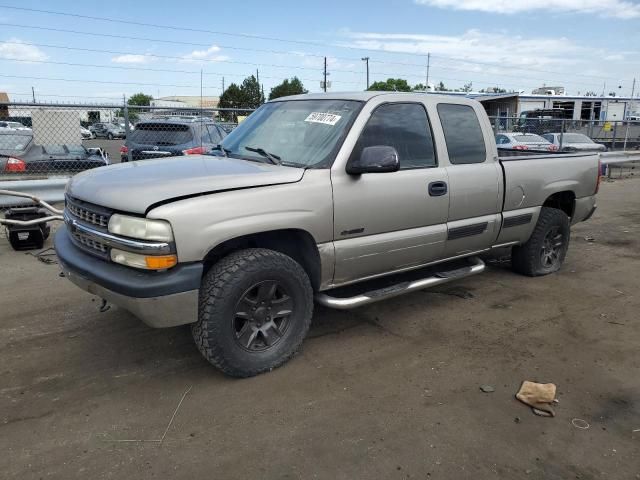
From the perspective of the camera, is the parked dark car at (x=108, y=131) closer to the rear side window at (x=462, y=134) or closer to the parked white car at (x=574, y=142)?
the parked white car at (x=574, y=142)

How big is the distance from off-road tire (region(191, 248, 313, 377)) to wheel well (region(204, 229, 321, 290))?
14cm

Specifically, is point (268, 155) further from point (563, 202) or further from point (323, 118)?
point (563, 202)

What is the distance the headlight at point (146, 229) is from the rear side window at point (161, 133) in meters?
6.95

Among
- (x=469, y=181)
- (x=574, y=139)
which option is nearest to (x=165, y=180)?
(x=469, y=181)

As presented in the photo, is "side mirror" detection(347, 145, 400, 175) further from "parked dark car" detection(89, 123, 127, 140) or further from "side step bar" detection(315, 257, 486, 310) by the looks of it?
"parked dark car" detection(89, 123, 127, 140)

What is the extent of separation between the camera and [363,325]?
4.44m

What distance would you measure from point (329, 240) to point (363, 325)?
1.08 metres

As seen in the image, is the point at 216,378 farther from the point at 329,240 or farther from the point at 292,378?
the point at 329,240

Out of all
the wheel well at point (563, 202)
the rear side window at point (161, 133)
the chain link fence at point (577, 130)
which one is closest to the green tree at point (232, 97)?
the chain link fence at point (577, 130)

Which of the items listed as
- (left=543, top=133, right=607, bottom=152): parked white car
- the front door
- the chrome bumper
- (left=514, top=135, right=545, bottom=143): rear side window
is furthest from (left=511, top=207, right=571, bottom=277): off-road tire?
(left=543, top=133, right=607, bottom=152): parked white car

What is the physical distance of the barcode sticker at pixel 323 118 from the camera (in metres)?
3.97

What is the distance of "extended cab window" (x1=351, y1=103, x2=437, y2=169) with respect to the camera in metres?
3.97

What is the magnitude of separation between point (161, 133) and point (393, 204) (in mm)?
7059

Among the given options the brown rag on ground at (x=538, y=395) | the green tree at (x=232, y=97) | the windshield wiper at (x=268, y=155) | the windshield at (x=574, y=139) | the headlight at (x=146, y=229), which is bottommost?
the brown rag on ground at (x=538, y=395)
